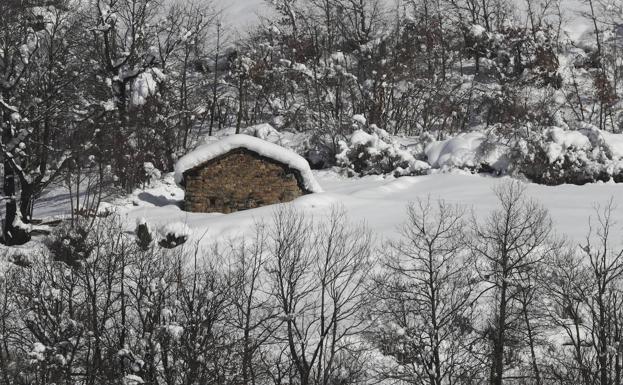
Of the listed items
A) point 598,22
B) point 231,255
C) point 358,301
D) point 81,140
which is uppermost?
point 598,22

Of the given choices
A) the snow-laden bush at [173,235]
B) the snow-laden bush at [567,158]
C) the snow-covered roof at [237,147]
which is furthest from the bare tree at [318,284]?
the snow-laden bush at [567,158]

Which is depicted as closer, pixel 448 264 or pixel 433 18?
pixel 448 264

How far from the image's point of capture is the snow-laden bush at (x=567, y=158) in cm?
2777

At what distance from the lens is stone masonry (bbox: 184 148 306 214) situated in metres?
24.5

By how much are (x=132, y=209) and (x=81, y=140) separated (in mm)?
9299

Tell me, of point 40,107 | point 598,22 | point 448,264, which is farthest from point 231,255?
point 598,22

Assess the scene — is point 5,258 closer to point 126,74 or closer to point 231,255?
point 231,255

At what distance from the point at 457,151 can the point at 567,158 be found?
4546 mm

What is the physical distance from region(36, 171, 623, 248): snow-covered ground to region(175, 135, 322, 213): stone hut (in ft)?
2.82

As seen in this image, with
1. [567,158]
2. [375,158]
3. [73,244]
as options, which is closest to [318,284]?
[73,244]

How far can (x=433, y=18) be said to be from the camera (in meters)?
42.5

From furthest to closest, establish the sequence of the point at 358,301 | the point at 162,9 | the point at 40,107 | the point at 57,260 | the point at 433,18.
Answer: the point at 162,9 < the point at 433,18 < the point at 40,107 < the point at 57,260 < the point at 358,301

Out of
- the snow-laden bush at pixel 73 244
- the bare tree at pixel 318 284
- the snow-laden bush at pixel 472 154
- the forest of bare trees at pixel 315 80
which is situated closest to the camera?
the bare tree at pixel 318 284

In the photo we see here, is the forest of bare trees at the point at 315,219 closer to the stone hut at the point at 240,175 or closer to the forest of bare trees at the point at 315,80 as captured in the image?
the forest of bare trees at the point at 315,80
